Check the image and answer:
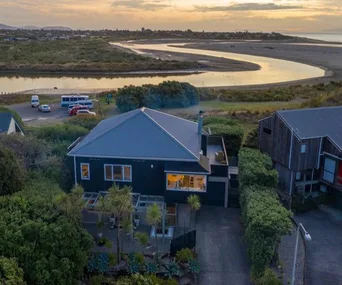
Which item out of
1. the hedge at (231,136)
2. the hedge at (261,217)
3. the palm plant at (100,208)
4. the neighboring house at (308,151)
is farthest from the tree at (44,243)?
the hedge at (231,136)

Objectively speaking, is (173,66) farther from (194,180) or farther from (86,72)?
(194,180)

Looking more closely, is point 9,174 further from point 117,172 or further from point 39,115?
point 39,115

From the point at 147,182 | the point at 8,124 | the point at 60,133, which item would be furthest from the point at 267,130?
the point at 8,124

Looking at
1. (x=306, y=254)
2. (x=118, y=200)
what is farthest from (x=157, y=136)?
(x=306, y=254)

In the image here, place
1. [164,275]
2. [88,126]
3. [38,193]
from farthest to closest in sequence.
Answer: [88,126] < [38,193] < [164,275]

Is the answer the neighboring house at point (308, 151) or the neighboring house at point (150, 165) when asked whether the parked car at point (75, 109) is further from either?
the neighboring house at point (308, 151)

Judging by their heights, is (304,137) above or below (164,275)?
above
